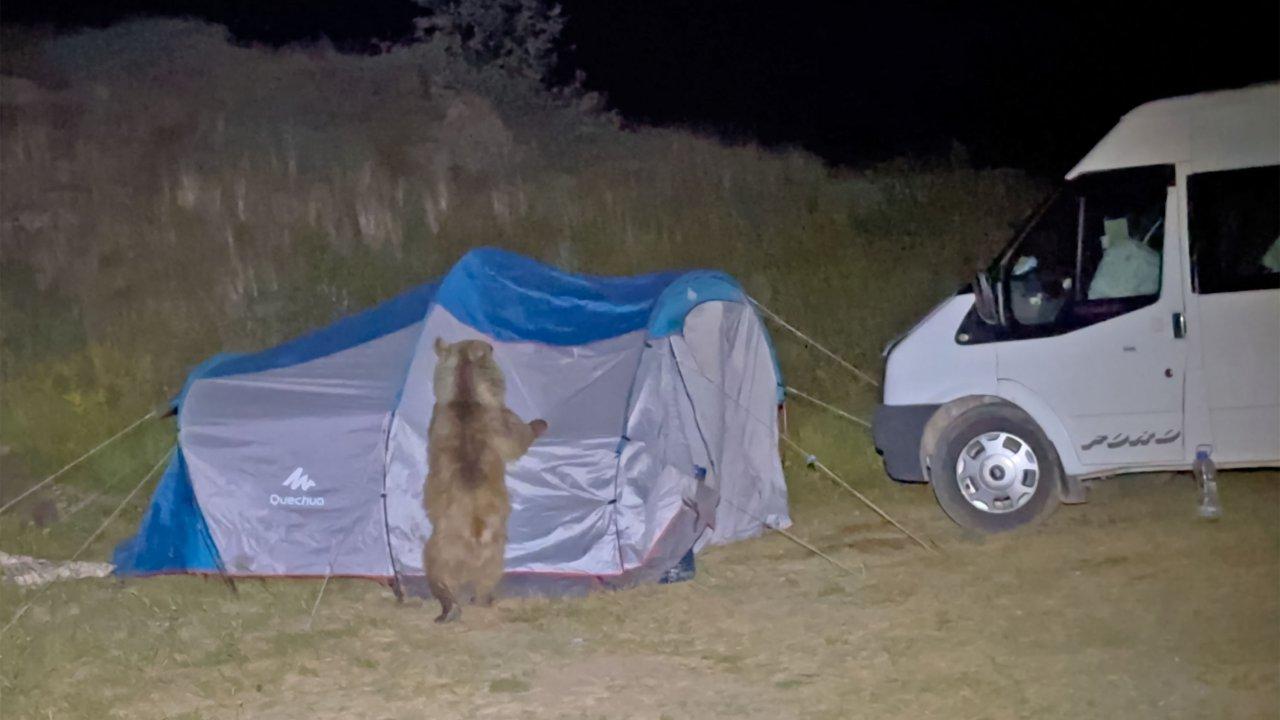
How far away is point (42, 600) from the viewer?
311 inches

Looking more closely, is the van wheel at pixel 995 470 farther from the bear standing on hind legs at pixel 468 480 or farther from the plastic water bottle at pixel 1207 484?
the bear standing on hind legs at pixel 468 480

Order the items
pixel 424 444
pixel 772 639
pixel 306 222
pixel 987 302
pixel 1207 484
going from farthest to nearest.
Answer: pixel 306 222, pixel 987 302, pixel 424 444, pixel 1207 484, pixel 772 639

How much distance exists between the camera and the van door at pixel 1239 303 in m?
7.04

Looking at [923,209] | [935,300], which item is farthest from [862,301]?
[923,209]

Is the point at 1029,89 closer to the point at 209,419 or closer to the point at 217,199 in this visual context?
the point at 217,199

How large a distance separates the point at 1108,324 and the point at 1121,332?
9cm

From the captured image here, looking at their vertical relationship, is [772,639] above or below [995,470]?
below

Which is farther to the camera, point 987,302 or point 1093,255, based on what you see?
point 987,302

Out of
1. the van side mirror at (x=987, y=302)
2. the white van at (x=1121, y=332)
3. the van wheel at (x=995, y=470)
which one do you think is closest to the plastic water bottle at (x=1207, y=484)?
the white van at (x=1121, y=332)

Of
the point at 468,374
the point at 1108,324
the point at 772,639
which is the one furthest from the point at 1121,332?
the point at 468,374

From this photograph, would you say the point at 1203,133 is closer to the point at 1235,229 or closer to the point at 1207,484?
the point at 1235,229

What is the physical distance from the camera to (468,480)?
7.18 metres

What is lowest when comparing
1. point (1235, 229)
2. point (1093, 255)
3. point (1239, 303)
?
point (1239, 303)

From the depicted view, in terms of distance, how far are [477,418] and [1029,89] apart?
15.3 m
